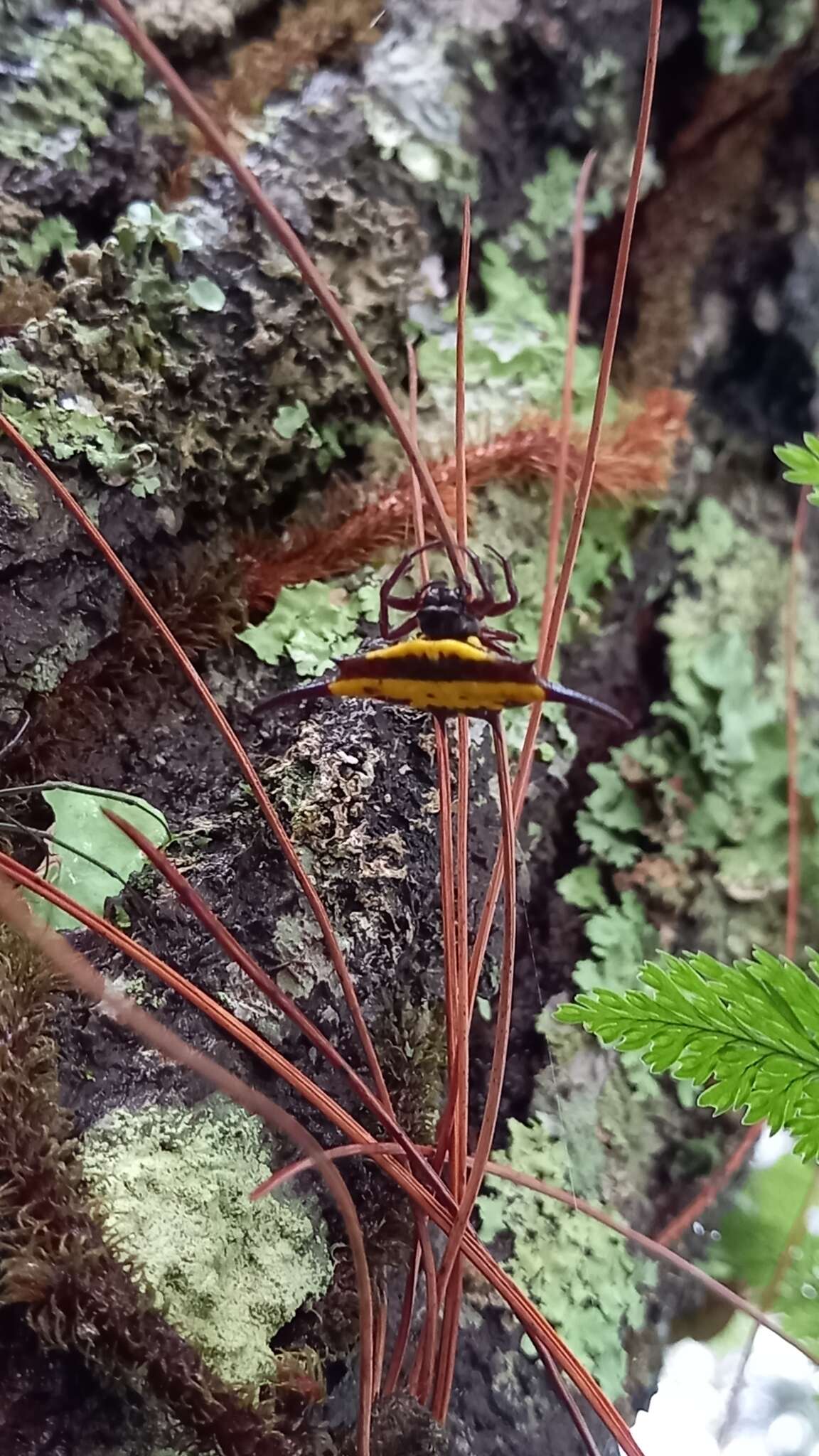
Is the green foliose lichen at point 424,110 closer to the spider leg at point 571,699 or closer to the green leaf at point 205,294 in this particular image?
the green leaf at point 205,294

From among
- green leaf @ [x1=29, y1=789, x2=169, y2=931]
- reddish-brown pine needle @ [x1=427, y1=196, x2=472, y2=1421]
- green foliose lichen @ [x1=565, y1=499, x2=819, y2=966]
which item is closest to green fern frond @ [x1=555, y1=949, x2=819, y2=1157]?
reddish-brown pine needle @ [x1=427, y1=196, x2=472, y2=1421]

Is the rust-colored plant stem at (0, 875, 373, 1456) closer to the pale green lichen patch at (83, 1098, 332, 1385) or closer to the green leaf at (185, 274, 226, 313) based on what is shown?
the pale green lichen patch at (83, 1098, 332, 1385)

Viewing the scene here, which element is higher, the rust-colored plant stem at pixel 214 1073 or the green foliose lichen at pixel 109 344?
the green foliose lichen at pixel 109 344

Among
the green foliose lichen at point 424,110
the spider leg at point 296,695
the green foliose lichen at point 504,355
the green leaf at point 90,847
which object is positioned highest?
the green foliose lichen at point 424,110

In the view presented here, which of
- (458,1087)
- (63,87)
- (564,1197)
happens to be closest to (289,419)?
(63,87)

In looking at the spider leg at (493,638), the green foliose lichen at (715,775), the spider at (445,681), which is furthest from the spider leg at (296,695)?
the green foliose lichen at (715,775)

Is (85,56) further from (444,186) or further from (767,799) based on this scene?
(767,799)

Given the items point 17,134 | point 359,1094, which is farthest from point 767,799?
point 17,134
